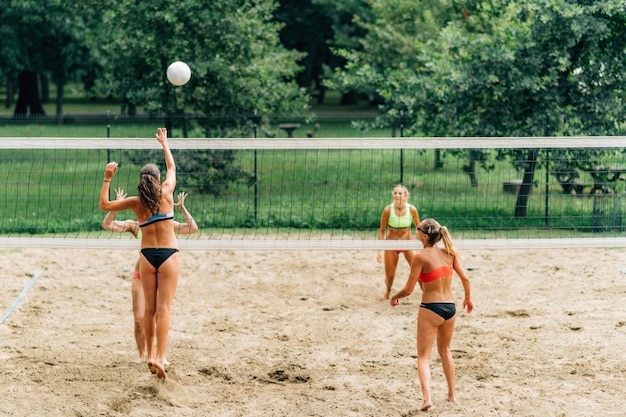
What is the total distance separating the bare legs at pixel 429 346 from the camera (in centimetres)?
722

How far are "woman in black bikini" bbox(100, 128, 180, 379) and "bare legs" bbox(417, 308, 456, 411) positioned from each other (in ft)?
7.26

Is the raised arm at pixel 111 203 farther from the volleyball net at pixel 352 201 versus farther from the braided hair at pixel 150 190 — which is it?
the volleyball net at pixel 352 201

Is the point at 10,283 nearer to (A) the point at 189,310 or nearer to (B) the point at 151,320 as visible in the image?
(A) the point at 189,310

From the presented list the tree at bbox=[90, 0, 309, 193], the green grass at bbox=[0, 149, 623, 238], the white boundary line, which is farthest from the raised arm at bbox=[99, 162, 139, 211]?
the tree at bbox=[90, 0, 309, 193]

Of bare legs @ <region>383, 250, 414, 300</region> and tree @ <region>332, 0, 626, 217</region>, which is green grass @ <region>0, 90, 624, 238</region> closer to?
tree @ <region>332, 0, 626, 217</region>

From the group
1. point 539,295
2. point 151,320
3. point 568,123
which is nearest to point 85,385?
point 151,320

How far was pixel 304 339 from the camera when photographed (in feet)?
31.0

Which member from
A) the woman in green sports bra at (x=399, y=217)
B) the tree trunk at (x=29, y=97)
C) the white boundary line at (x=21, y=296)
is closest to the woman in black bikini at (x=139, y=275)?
the white boundary line at (x=21, y=296)

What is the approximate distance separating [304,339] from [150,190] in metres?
2.92

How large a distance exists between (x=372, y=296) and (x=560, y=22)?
6.95 metres

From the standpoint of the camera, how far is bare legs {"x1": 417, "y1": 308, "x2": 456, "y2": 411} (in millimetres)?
7223

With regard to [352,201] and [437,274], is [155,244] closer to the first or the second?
[437,274]

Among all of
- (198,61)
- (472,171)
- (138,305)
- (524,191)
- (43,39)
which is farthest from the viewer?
(43,39)

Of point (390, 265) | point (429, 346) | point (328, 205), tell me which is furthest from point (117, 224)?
point (328, 205)
